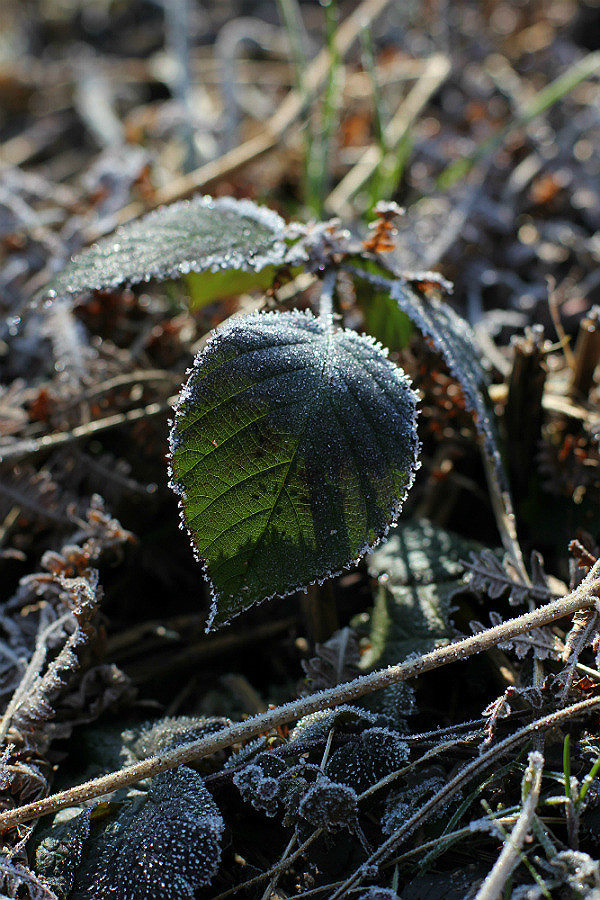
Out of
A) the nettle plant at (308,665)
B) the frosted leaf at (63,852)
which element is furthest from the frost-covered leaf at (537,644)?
the frosted leaf at (63,852)

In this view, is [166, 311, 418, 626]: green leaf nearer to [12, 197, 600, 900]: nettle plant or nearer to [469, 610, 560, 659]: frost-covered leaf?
[12, 197, 600, 900]: nettle plant

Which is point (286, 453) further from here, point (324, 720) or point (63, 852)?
point (63, 852)

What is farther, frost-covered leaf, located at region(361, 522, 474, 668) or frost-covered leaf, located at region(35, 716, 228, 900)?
frost-covered leaf, located at region(361, 522, 474, 668)

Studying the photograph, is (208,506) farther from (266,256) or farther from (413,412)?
(266,256)

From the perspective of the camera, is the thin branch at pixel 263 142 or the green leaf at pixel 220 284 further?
the thin branch at pixel 263 142

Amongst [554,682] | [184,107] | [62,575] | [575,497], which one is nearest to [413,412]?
[554,682]

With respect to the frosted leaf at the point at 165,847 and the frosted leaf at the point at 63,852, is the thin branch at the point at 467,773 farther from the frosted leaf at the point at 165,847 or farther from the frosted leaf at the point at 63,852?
the frosted leaf at the point at 63,852

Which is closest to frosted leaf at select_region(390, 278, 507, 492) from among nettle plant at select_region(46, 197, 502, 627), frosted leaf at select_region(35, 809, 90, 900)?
nettle plant at select_region(46, 197, 502, 627)
